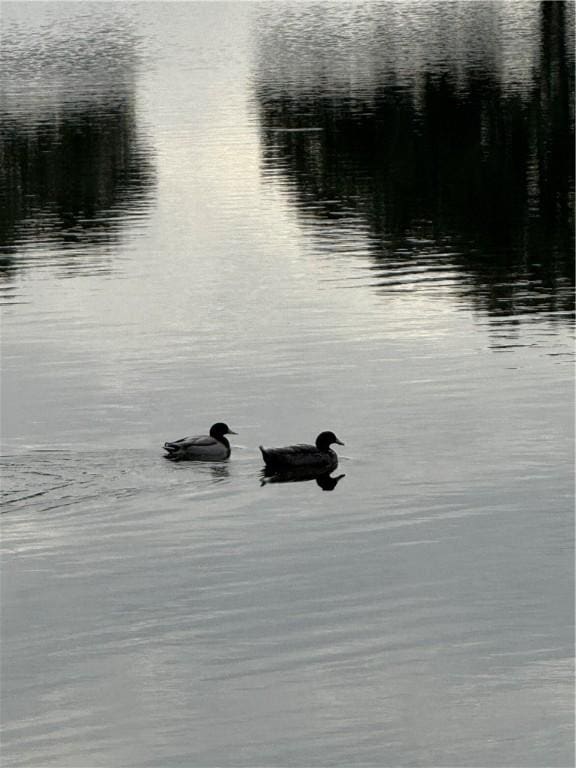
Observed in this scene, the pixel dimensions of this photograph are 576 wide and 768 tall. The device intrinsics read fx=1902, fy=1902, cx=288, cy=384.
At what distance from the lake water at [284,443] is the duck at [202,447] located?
0.18 metres

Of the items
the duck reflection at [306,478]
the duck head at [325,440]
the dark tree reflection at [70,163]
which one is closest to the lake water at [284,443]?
the duck reflection at [306,478]

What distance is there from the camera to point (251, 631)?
21.2 m

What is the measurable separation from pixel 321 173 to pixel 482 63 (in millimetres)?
45984

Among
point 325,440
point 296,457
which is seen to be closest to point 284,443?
point 325,440

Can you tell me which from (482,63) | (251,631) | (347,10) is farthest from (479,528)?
(347,10)

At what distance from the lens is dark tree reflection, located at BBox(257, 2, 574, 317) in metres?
47.9

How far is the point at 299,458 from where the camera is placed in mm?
28031

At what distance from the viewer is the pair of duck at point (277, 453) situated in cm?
2808

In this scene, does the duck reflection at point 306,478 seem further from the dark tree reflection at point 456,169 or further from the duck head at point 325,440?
the dark tree reflection at point 456,169

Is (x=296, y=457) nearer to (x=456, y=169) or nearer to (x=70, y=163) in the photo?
(x=456, y=169)

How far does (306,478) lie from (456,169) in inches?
1598

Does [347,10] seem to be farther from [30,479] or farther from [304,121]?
[30,479]

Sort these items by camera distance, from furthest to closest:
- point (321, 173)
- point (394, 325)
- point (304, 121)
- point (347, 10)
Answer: point (347, 10)
point (304, 121)
point (321, 173)
point (394, 325)

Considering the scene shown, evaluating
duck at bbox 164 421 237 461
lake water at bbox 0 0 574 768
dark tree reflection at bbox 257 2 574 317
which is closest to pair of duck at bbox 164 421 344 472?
duck at bbox 164 421 237 461
